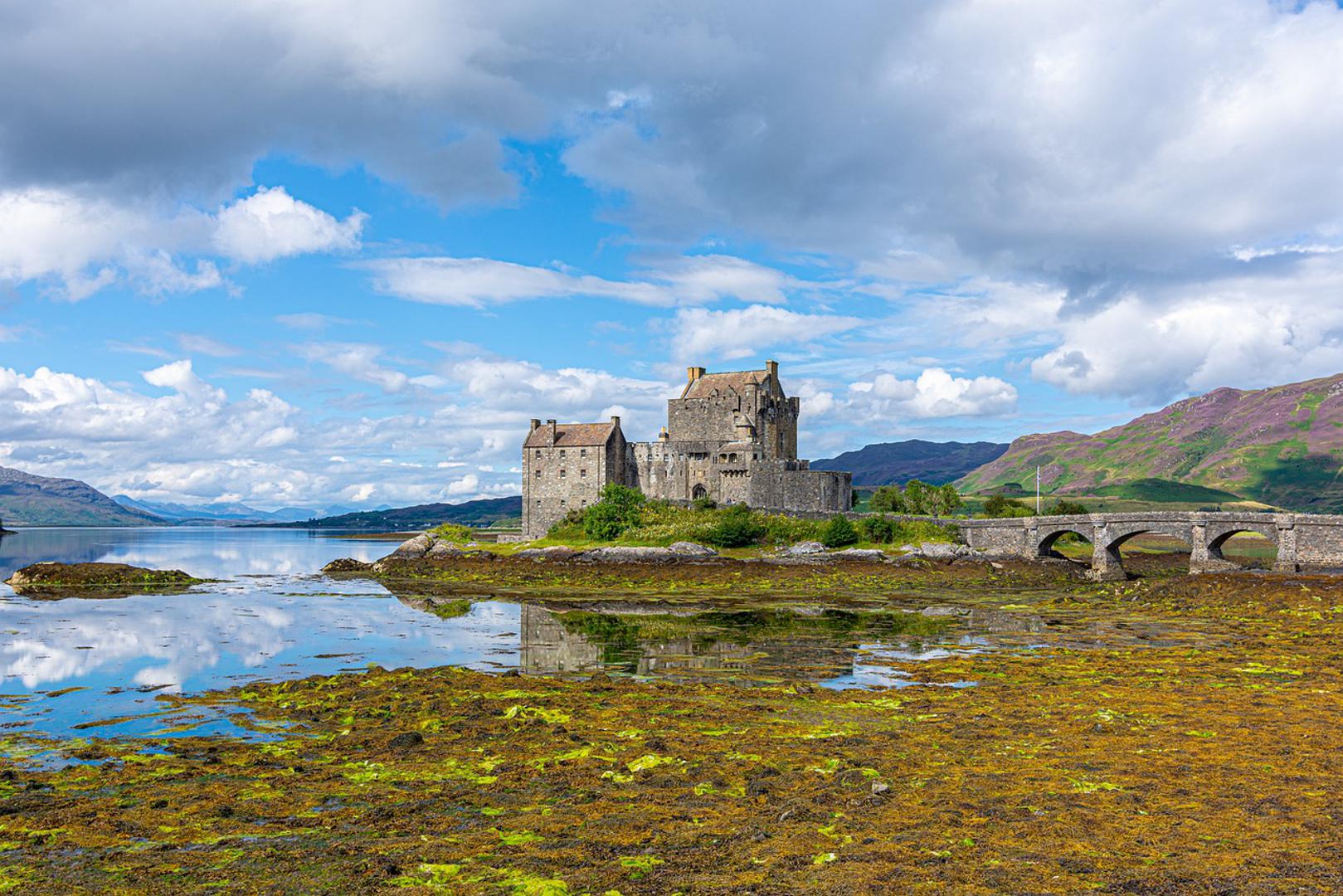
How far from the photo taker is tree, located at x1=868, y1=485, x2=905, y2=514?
89250 mm

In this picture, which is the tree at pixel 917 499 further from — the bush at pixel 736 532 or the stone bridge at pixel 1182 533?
the bush at pixel 736 532

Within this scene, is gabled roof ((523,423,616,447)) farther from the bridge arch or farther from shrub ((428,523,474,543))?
the bridge arch

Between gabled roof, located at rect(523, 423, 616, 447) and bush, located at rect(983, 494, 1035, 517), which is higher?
gabled roof, located at rect(523, 423, 616, 447)

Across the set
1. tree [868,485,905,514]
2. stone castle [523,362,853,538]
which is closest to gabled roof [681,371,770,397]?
stone castle [523,362,853,538]

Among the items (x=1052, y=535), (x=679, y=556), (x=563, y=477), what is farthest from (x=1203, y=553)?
(x=563, y=477)

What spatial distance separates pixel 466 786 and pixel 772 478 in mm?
71331

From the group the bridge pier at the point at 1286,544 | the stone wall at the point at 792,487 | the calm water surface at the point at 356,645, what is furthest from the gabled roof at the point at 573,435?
the bridge pier at the point at 1286,544

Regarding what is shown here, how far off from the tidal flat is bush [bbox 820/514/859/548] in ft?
141

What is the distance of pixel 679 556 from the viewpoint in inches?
2611

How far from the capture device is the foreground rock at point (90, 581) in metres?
A: 49.7

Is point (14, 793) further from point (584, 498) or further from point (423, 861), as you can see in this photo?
point (584, 498)

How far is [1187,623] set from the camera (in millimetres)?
34594

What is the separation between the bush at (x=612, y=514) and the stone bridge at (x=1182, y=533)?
88.4 ft

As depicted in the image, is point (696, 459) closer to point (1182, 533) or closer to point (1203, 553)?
point (1182, 533)
